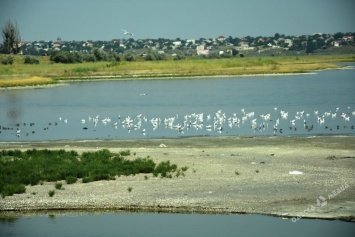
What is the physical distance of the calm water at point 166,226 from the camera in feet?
67.7

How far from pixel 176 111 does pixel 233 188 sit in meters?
32.5

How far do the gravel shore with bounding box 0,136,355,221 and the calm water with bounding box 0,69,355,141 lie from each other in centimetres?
1034

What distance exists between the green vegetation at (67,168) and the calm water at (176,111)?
11.2m

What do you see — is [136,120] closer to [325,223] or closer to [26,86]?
[325,223]

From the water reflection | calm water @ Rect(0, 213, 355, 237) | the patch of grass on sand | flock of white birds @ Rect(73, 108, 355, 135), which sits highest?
calm water @ Rect(0, 213, 355, 237)

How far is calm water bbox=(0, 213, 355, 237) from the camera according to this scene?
67.7 feet

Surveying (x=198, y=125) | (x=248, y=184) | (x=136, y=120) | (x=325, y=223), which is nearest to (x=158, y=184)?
(x=248, y=184)

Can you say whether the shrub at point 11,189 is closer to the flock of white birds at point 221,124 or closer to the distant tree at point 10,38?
the flock of white birds at point 221,124

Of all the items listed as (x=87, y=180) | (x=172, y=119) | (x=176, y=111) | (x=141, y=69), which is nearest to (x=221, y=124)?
(x=172, y=119)

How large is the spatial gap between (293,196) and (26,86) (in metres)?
72.8

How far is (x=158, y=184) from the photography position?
995 inches

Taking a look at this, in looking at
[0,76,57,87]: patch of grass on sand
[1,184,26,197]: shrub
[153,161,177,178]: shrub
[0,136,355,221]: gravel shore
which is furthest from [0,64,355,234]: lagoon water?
[153,161,177,178]: shrub

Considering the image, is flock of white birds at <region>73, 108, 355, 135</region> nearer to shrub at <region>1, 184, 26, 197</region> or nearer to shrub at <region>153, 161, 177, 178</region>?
shrub at <region>153, 161, 177, 178</region>

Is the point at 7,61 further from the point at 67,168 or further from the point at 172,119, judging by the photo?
the point at 67,168
